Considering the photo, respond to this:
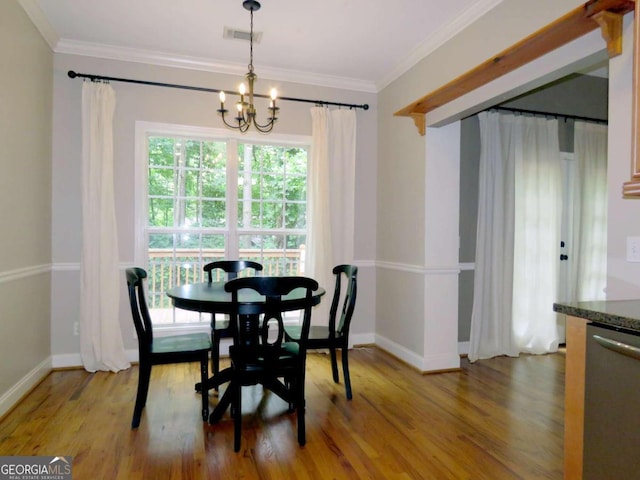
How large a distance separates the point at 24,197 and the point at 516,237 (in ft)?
14.0

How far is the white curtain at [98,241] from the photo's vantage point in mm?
3334

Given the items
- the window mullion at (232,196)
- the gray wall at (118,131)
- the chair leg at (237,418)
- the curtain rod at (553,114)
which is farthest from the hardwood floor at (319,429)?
the curtain rod at (553,114)

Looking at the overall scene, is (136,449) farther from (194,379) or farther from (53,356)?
(53,356)

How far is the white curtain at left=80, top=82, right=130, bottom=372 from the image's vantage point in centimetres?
333

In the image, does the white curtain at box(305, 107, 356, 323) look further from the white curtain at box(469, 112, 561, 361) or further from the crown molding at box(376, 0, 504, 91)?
the white curtain at box(469, 112, 561, 361)

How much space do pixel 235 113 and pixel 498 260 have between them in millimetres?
2952

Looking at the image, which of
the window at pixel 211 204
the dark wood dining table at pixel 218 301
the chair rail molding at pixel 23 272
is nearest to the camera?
the dark wood dining table at pixel 218 301

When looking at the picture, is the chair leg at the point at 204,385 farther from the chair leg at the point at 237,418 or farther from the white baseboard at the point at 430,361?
the white baseboard at the point at 430,361

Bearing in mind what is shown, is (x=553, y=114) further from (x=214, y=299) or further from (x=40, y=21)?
(x=40, y=21)

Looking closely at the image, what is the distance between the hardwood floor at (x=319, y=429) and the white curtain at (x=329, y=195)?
114 cm

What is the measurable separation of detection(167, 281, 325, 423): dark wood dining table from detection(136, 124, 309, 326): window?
1.16 meters

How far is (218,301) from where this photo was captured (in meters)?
2.21

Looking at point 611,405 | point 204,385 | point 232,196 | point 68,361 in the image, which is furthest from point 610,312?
point 68,361

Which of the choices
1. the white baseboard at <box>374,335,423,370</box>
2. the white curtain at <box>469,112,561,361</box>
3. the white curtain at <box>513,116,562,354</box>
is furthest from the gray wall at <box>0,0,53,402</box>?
the white curtain at <box>513,116,562,354</box>
